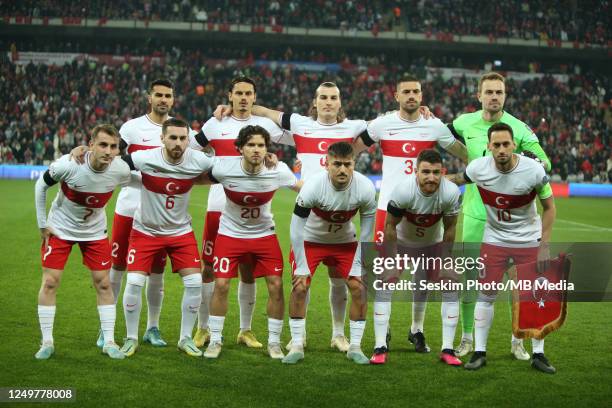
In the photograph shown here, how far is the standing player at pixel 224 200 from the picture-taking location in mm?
7980

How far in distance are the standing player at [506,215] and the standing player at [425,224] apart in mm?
241

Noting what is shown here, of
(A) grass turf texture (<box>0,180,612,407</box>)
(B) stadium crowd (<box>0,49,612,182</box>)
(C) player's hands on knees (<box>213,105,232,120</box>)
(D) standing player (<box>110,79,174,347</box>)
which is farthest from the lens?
(B) stadium crowd (<box>0,49,612,182</box>)

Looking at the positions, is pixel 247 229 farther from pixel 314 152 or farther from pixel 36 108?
pixel 36 108

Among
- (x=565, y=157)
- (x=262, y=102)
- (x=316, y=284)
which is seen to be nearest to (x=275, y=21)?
(x=262, y=102)

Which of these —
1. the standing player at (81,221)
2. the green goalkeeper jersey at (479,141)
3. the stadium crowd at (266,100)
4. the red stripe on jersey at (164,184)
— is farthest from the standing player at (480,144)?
the stadium crowd at (266,100)

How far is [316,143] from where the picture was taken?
8258 mm

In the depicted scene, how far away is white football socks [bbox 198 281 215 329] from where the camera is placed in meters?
8.09

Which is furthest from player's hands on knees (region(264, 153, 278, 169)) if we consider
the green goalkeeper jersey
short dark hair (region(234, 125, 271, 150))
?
the green goalkeeper jersey

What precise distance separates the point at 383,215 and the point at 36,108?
2903 centimetres

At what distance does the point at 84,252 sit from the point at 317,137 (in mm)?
2553

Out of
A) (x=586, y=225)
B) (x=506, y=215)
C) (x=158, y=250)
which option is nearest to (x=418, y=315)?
(x=506, y=215)

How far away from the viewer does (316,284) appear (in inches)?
460

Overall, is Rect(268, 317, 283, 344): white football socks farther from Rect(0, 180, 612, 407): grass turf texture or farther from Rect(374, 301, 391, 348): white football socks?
Rect(374, 301, 391, 348): white football socks

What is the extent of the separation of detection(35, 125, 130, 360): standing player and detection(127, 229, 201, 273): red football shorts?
0.79 ft
